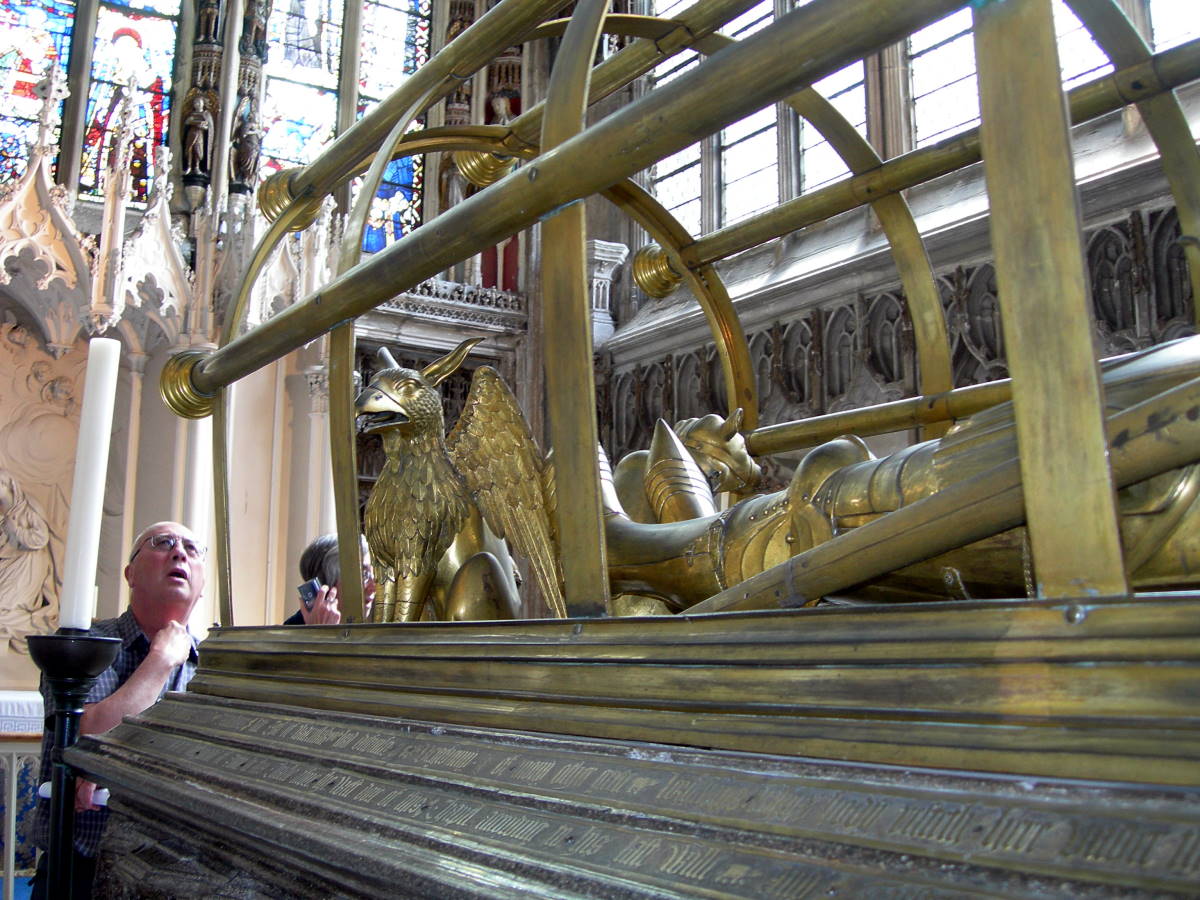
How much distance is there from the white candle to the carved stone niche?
51 centimetres

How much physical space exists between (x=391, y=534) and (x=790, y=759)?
91cm

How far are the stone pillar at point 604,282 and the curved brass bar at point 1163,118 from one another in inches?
243

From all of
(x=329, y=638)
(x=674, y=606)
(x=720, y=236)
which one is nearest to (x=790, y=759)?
(x=674, y=606)

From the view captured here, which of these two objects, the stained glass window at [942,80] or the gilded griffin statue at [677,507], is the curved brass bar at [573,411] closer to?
the gilded griffin statue at [677,507]

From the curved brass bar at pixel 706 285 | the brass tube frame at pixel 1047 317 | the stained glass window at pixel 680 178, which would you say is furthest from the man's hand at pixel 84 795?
the stained glass window at pixel 680 178

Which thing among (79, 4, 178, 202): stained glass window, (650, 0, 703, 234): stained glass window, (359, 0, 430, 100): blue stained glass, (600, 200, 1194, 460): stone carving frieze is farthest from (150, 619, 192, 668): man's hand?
(359, 0, 430, 100): blue stained glass

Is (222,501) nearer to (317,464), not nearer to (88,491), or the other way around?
(88,491)

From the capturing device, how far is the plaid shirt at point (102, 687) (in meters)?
1.66

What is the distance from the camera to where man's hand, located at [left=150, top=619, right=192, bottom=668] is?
5.77ft

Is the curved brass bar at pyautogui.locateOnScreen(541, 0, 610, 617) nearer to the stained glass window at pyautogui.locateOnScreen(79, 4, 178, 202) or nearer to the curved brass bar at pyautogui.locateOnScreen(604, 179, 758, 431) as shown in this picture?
the curved brass bar at pyautogui.locateOnScreen(604, 179, 758, 431)

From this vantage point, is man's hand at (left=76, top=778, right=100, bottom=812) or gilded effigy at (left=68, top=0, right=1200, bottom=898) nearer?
gilded effigy at (left=68, top=0, right=1200, bottom=898)

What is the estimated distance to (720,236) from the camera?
5.97 feet

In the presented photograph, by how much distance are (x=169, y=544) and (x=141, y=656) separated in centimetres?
22

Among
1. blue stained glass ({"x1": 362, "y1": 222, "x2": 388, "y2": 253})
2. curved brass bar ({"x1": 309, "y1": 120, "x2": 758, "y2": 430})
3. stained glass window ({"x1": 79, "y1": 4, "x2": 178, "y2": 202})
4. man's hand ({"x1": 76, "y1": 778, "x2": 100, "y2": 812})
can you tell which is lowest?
man's hand ({"x1": 76, "y1": 778, "x2": 100, "y2": 812})
